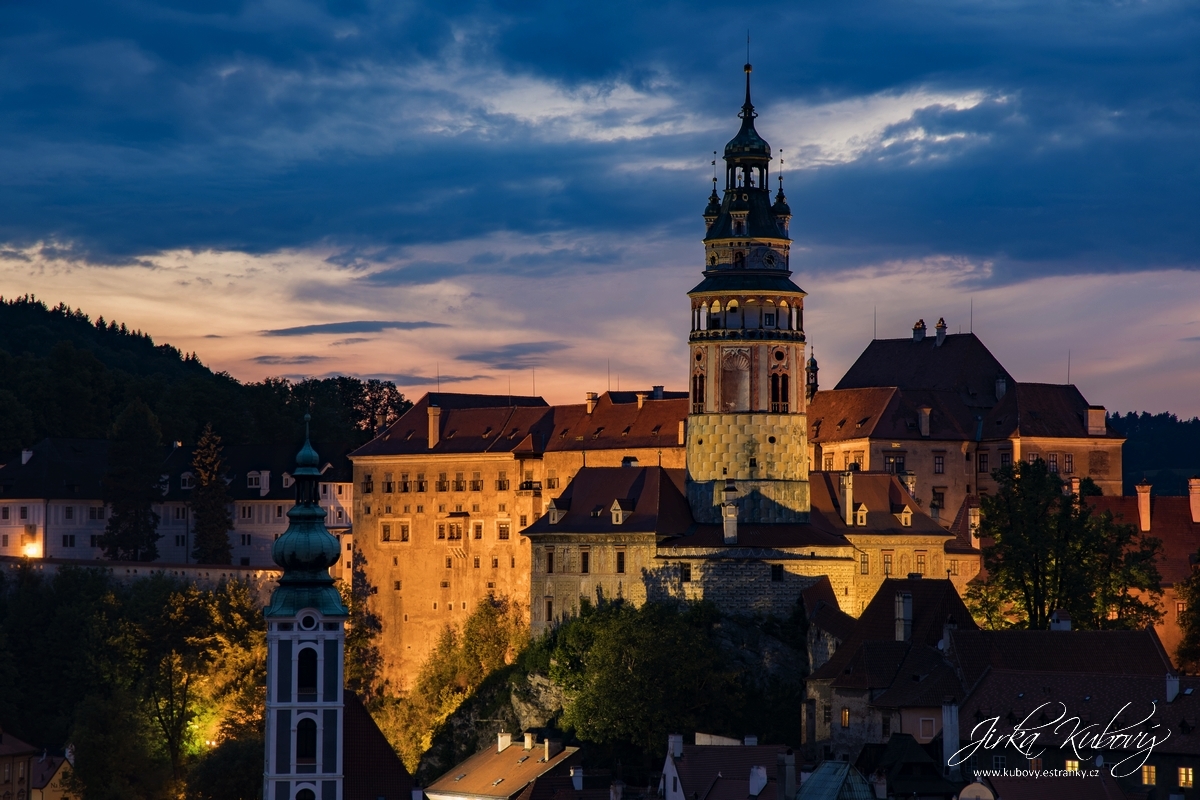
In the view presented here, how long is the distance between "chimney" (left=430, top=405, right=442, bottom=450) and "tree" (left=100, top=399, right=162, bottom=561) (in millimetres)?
18588

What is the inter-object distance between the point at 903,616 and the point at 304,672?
20.8 metres

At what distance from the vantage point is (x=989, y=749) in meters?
75.0

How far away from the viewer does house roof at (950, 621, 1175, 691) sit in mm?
79812

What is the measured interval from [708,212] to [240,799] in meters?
29.6

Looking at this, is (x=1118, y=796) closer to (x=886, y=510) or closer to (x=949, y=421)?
(x=886, y=510)

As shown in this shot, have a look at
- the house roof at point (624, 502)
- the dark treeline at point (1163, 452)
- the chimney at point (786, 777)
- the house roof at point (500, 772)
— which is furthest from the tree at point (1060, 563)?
the dark treeline at point (1163, 452)

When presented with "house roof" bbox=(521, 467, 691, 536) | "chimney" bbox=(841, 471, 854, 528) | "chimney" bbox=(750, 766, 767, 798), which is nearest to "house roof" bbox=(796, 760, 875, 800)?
"chimney" bbox=(750, 766, 767, 798)

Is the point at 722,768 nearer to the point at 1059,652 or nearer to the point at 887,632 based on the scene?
the point at 887,632

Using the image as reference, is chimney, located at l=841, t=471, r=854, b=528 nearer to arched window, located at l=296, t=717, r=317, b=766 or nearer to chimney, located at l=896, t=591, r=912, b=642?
chimney, located at l=896, t=591, r=912, b=642

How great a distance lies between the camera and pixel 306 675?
76.2 meters

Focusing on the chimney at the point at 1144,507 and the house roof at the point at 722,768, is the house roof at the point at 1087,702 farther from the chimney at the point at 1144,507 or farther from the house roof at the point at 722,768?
the chimney at the point at 1144,507

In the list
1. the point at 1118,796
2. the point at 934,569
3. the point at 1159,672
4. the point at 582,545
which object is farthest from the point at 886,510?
the point at 1118,796

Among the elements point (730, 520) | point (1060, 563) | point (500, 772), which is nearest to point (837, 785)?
point (500, 772)

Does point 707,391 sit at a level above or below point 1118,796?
above
